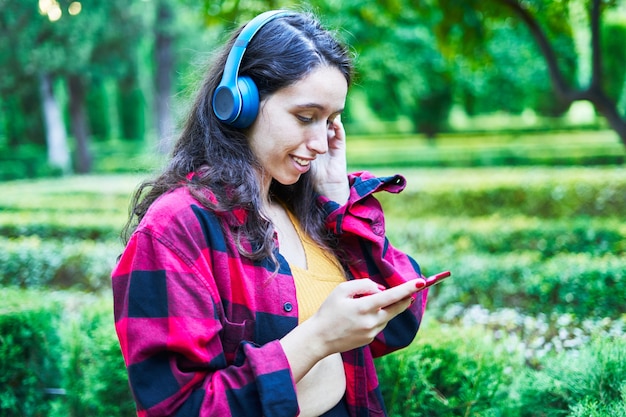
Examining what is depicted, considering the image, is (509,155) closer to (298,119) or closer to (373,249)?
(373,249)

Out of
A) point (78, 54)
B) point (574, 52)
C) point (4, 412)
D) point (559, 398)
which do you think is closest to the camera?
point (559, 398)

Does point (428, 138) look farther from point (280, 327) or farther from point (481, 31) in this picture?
point (280, 327)

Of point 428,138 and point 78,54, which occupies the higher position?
point 78,54

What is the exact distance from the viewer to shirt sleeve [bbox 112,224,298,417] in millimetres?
1133

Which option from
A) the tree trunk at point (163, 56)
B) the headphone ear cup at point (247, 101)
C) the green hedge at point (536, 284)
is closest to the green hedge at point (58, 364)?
the headphone ear cup at point (247, 101)

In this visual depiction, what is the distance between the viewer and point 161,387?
3.72ft

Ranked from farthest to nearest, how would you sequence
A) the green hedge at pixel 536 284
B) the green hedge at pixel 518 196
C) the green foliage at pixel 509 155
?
the green foliage at pixel 509 155 → the green hedge at pixel 518 196 → the green hedge at pixel 536 284

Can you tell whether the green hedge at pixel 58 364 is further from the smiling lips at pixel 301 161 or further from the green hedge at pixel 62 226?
the green hedge at pixel 62 226

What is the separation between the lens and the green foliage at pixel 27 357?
2855 millimetres

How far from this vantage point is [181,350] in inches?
44.4

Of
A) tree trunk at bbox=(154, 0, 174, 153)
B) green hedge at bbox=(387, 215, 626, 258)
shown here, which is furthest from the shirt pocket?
tree trunk at bbox=(154, 0, 174, 153)

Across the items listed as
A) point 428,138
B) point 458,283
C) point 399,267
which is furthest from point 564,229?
point 428,138

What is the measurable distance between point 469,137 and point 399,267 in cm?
2133

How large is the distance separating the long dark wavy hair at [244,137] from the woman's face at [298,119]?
0.08 feet
